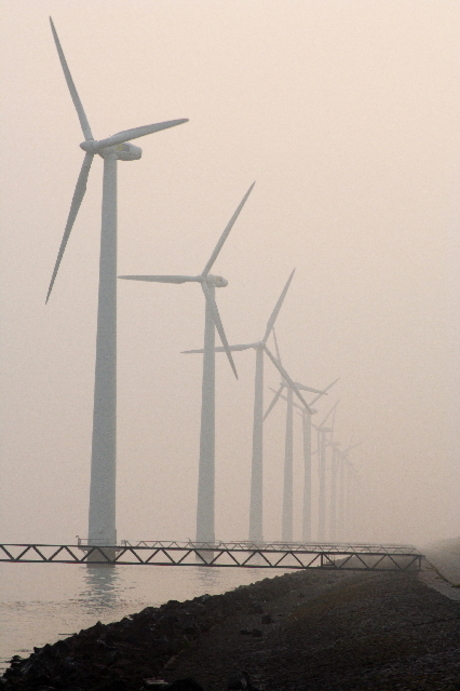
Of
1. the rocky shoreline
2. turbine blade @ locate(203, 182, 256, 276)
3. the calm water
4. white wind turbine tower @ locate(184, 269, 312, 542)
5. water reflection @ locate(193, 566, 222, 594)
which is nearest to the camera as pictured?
the rocky shoreline

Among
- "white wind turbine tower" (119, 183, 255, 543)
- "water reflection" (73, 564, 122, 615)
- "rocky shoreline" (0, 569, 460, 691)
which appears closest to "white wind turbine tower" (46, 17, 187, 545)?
"water reflection" (73, 564, 122, 615)

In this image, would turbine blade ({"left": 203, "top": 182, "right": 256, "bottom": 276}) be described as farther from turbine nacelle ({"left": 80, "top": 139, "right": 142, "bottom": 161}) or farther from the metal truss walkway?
the metal truss walkway

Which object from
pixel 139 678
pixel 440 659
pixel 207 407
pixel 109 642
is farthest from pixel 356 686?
pixel 207 407

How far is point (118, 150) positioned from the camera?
9019 cm

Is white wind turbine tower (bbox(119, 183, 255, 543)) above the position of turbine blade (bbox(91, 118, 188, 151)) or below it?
below

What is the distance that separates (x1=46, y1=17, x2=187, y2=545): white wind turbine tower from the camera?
266ft

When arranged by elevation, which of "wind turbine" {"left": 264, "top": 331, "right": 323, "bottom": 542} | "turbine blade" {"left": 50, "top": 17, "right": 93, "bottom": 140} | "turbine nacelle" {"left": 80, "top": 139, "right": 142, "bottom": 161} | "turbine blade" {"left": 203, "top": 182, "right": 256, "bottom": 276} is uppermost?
"turbine blade" {"left": 50, "top": 17, "right": 93, "bottom": 140}

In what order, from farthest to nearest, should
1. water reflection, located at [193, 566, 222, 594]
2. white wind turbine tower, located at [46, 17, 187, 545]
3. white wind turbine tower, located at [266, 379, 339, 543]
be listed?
white wind turbine tower, located at [266, 379, 339, 543] < white wind turbine tower, located at [46, 17, 187, 545] < water reflection, located at [193, 566, 222, 594]

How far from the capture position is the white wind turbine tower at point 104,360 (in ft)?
266

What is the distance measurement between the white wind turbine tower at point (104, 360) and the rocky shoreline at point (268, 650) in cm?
3011

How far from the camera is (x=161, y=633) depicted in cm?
4000

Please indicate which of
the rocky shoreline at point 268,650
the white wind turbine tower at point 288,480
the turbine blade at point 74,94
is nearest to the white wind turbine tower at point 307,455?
the white wind turbine tower at point 288,480

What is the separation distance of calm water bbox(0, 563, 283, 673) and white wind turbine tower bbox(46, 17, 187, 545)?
5100 mm

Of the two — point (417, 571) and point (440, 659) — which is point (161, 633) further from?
point (417, 571)
